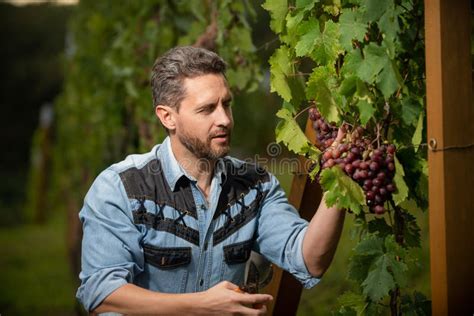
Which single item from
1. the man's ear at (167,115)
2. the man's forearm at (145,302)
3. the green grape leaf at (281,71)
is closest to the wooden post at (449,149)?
the green grape leaf at (281,71)

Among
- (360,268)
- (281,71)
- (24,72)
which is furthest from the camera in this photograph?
(24,72)

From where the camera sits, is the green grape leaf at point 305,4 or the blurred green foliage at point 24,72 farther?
the blurred green foliage at point 24,72

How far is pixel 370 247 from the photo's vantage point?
7.52 feet

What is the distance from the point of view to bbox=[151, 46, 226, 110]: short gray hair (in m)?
2.58

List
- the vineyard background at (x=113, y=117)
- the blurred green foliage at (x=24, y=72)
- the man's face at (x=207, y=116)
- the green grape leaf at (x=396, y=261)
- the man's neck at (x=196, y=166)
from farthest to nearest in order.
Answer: the blurred green foliage at (x=24, y=72) → the vineyard background at (x=113, y=117) → the man's neck at (x=196, y=166) → the man's face at (x=207, y=116) → the green grape leaf at (x=396, y=261)

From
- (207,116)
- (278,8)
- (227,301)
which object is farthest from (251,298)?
(278,8)

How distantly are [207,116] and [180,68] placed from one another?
0.19 m

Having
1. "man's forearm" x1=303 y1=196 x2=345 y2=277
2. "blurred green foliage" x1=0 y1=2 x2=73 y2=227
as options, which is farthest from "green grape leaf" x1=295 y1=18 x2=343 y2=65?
"blurred green foliage" x1=0 y1=2 x2=73 y2=227

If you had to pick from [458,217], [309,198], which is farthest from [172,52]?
[458,217]

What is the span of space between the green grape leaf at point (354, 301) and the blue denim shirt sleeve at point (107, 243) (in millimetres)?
610

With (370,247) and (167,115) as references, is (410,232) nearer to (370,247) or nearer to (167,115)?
(370,247)

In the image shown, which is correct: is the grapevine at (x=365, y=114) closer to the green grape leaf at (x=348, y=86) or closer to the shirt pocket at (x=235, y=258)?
the green grape leaf at (x=348, y=86)

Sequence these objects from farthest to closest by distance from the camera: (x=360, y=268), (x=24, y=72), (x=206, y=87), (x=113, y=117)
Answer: (x=24, y=72) < (x=113, y=117) < (x=206, y=87) < (x=360, y=268)

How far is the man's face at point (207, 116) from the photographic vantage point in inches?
99.3
